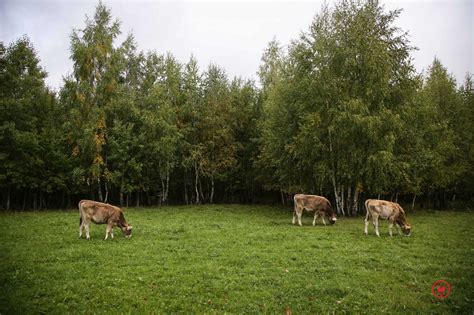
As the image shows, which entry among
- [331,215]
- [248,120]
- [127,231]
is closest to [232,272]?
[127,231]

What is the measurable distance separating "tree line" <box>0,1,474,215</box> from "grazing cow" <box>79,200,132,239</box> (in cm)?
1811

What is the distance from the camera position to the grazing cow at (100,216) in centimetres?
1831

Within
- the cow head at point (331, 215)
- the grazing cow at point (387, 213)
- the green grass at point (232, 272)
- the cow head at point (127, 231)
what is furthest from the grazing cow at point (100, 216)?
the grazing cow at point (387, 213)

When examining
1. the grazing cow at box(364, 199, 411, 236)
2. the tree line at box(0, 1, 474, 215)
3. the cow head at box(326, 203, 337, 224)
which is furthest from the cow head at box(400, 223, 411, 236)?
the tree line at box(0, 1, 474, 215)

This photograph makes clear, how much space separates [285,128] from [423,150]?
1429cm

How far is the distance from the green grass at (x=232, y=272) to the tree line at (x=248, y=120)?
44.3 ft

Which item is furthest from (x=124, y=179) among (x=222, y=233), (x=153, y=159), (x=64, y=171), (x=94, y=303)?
(x=94, y=303)

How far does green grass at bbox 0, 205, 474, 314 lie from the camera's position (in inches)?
401

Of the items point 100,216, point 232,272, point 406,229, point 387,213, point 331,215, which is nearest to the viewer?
point 232,272

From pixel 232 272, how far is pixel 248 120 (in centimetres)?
3678

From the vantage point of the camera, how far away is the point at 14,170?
115 ft

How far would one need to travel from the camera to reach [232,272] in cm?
1271

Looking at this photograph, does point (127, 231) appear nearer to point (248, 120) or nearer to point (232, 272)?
point (232, 272)

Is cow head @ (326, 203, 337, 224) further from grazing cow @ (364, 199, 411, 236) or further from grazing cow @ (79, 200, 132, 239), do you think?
grazing cow @ (79, 200, 132, 239)
